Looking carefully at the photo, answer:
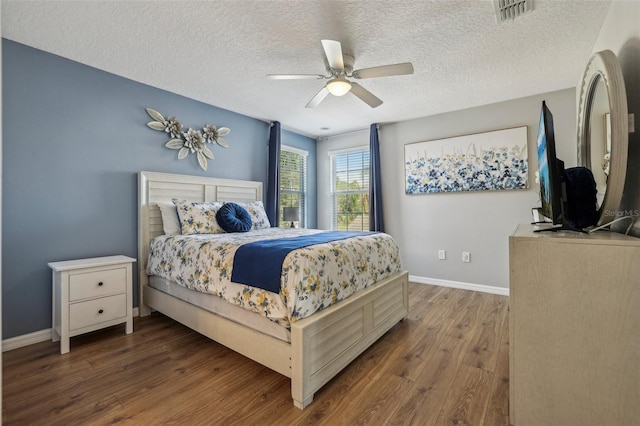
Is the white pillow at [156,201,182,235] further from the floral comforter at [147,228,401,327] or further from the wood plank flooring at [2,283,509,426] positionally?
the wood plank flooring at [2,283,509,426]

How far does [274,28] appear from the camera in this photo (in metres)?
2.24

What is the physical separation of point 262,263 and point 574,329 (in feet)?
5.42

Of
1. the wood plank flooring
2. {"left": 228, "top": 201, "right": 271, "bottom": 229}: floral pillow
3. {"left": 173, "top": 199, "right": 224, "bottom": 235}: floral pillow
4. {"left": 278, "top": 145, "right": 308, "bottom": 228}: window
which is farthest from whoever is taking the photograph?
{"left": 278, "top": 145, "right": 308, "bottom": 228}: window

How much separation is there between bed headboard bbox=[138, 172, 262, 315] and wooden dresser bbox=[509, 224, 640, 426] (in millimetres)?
3163

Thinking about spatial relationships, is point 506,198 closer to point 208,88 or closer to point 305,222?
point 305,222

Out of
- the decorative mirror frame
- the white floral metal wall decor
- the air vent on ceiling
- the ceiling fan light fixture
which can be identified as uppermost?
the air vent on ceiling

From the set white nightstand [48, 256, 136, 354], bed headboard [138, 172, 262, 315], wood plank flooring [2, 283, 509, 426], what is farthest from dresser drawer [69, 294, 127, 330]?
bed headboard [138, 172, 262, 315]

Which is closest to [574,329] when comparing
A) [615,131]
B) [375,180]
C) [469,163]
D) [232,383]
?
[615,131]

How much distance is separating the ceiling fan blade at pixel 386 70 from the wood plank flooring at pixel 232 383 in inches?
84.6

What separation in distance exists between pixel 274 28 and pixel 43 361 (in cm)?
295

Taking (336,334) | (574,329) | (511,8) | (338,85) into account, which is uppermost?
(511,8)

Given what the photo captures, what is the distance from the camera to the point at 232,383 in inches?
76.9

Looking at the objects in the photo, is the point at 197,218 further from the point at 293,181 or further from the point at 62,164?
the point at 293,181

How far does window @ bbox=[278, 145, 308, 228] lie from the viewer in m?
4.87
